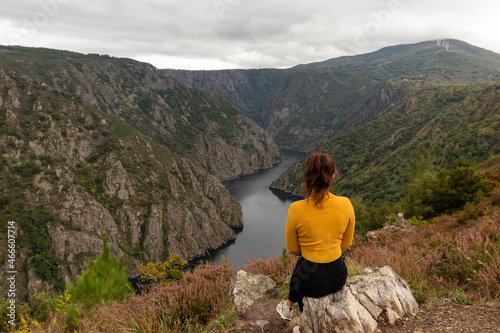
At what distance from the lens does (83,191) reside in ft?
267

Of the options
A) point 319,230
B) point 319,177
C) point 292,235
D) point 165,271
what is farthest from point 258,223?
point 319,177

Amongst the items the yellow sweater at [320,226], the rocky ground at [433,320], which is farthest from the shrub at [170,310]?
the yellow sweater at [320,226]

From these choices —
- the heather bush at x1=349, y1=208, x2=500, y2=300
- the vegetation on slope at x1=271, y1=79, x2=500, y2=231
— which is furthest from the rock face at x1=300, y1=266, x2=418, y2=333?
the vegetation on slope at x1=271, y1=79, x2=500, y2=231

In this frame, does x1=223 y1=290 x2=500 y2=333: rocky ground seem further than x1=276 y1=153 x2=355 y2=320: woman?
Yes

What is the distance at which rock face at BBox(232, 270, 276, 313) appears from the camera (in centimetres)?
529

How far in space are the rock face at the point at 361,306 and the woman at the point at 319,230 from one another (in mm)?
184

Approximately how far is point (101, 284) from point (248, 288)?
236 inches

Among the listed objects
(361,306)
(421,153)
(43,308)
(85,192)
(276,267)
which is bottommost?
(85,192)

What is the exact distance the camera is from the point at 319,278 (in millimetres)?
3898

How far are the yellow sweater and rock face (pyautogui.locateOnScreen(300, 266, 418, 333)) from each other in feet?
2.41

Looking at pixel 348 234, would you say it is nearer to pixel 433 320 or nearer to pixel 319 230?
pixel 319 230

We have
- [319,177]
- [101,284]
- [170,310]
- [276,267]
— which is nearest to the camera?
[319,177]

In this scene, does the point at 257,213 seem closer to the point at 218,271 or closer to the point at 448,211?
the point at 448,211

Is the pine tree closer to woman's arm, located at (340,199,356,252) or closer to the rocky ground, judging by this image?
the rocky ground
